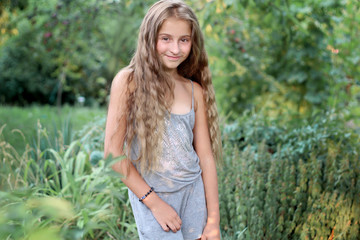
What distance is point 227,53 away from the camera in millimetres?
5699

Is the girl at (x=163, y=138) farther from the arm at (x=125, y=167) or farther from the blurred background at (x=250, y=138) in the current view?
the blurred background at (x=250, y=138)

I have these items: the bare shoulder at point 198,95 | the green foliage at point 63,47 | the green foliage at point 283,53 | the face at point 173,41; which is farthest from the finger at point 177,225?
the green foliage at point 63,47

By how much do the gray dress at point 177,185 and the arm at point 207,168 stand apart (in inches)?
1.2

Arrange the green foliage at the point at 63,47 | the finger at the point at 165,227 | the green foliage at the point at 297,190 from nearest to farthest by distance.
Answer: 1. the finger at the point at 165,227
2. the green foliage at the point at 297,190
3. the green foliage at the point at 63,47

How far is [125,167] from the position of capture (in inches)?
57.9

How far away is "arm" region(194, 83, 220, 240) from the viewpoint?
160 centimetres

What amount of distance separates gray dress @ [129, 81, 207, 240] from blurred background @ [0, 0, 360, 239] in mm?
148

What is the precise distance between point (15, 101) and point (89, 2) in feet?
22.5

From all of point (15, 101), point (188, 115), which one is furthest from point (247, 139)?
point (15, 101)

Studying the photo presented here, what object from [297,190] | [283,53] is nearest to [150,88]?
[297,190]

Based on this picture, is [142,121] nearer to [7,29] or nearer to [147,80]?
[147,80]

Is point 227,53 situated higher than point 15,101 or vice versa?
point 227,53

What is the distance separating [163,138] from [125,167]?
19cm

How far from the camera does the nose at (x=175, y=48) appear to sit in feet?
5.02
